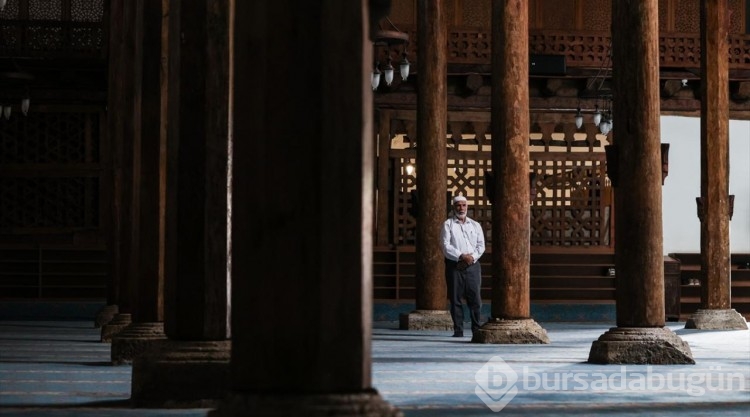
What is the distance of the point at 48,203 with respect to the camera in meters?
21.3

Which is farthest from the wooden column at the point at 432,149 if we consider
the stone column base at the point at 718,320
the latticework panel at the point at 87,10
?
the latticework panel at the point at 87,10

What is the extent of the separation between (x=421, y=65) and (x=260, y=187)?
12110 mm

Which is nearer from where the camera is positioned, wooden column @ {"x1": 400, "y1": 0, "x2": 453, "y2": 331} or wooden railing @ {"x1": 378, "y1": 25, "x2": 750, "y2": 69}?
wooden column @ {"x1": 400, "y1": 0, "x2": 453, "y2": 331}

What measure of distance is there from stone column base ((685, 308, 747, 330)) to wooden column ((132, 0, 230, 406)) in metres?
11.0

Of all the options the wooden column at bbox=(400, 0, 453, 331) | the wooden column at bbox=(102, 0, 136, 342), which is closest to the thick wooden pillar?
the wooden column at bbox=(102, 0, 136, 342)

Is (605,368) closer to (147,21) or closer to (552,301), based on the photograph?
(147,21)

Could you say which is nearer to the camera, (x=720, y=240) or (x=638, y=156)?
(x=638, y=156)

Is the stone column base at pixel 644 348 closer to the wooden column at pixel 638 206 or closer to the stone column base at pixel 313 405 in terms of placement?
the wooden column at pixel 638 206

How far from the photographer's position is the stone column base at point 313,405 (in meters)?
3.90

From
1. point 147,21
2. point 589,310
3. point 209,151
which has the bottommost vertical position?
point 589,310

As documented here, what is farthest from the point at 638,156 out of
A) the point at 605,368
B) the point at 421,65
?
the point at 421,65

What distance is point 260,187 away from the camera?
13.1 ft

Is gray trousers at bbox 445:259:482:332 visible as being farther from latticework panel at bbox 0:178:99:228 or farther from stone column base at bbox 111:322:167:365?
latticework panel at bbox 0:178:99:228

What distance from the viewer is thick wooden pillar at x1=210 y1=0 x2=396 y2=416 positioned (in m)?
3.95
